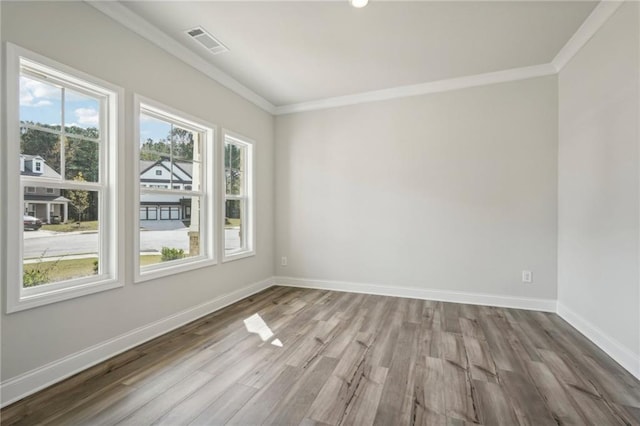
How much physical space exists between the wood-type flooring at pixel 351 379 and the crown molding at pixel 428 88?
2877 millimetres

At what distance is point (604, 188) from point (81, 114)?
4.43 meters

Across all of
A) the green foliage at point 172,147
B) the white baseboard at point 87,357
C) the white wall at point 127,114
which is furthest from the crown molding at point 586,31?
the white baseboard at point 87,357

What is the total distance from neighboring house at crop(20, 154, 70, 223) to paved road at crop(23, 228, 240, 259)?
125 millimetres

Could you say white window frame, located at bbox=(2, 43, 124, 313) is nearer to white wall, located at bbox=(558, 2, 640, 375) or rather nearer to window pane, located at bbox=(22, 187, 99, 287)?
window pane, located at bbox=(22, 187, 99, 287)

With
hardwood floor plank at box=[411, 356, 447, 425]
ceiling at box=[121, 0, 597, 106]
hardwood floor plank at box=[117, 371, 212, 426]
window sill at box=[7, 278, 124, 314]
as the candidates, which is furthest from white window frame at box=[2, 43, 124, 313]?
hardwood floor plank at box=[411, 356, 447, 425]

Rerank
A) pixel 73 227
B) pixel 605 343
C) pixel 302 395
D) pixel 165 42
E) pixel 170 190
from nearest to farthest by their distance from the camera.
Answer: pixel 302 395 → pixel 73 227 → pixel 605 343 → pixel 165 42 → pixel 170 190

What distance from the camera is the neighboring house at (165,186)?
2.77 meters

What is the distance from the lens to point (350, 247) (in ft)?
14.1

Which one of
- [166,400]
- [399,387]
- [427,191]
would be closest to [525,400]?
[399,387]

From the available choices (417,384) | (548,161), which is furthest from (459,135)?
(417,384)

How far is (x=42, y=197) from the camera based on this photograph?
2031 mm

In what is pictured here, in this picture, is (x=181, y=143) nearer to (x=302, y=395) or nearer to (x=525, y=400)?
(x=302, y=395)

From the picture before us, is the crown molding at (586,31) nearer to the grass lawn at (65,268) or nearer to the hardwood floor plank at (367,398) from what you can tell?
the hardwood floor plank at (367,398)

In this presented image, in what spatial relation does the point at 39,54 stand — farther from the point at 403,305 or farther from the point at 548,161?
the point at 548,161
